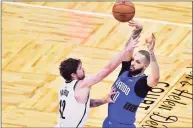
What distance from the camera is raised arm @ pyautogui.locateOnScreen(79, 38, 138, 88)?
1423cm

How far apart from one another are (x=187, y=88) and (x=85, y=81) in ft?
7.18

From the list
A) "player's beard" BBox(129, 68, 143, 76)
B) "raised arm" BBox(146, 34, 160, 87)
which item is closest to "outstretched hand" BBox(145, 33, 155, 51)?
"raised arm" BBox(146, 34, 160, 87)

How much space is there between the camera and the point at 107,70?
14781 millimetres

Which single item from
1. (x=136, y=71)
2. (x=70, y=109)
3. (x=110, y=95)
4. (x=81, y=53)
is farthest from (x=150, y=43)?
(x=81, y=53)

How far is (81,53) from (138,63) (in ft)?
8.52

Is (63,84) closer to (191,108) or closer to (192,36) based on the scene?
(191,108)

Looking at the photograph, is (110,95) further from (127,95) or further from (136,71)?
(136,71)

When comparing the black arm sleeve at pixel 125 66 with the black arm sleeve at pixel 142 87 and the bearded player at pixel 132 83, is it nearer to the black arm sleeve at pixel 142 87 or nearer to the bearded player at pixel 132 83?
the bearded player at pixel 132 83

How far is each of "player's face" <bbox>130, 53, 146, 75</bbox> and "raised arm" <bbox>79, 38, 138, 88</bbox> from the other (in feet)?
0.39

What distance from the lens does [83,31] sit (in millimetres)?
17500

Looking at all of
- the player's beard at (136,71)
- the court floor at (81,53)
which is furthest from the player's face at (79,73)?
the court floor at (81,53)

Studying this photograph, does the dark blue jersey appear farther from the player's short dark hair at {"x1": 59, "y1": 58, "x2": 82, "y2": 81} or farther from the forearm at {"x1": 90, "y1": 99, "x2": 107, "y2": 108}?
the player's short dark hair at {"x1": 59, "y1": 58, "x2": 82, "y2": 81}

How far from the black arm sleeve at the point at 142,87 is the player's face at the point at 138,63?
0.13 metres

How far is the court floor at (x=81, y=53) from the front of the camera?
601 inches
